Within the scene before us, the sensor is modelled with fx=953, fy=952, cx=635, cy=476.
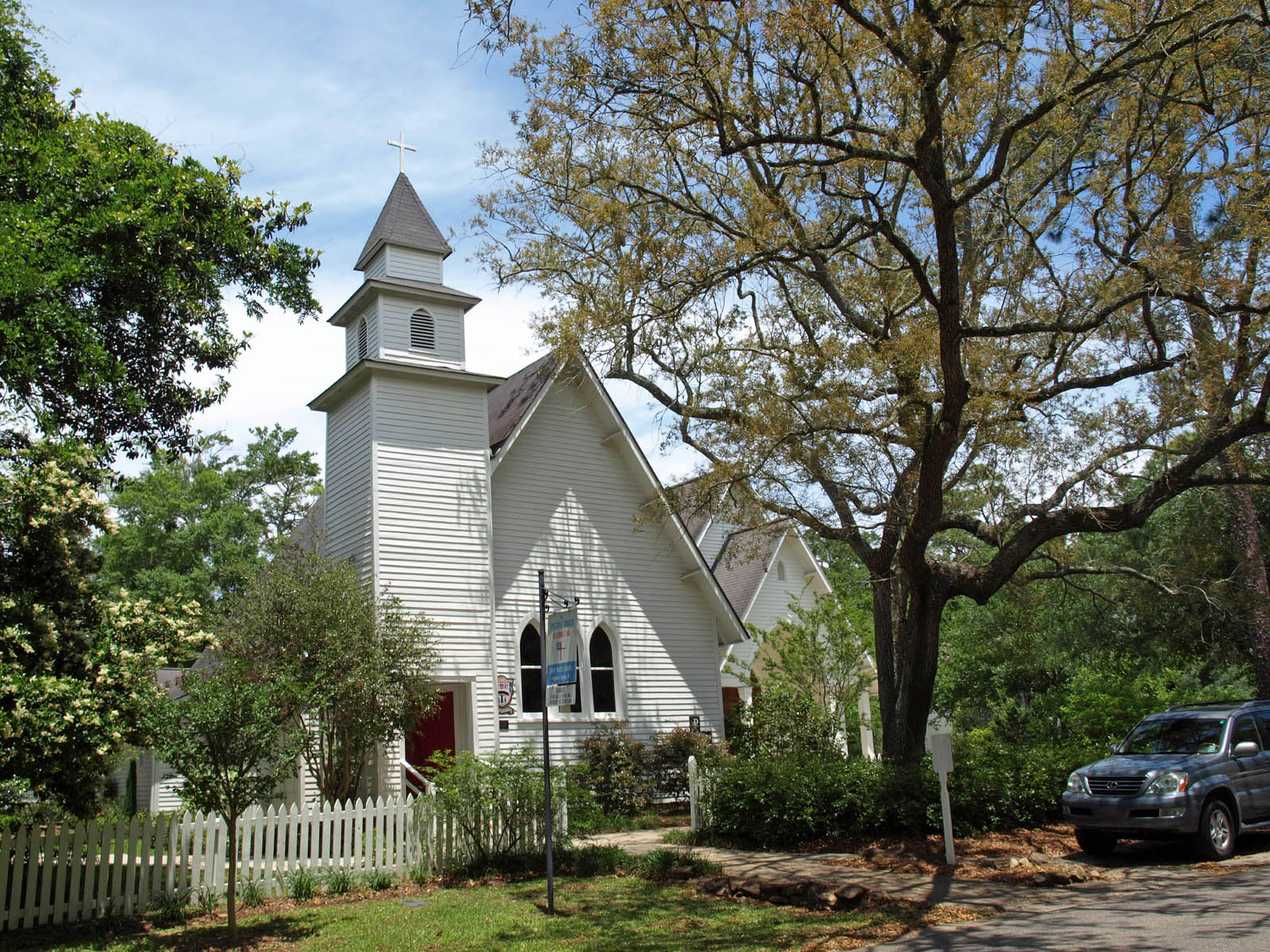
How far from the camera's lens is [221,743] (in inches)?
392

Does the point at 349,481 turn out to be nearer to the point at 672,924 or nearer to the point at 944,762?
the point at 672,924

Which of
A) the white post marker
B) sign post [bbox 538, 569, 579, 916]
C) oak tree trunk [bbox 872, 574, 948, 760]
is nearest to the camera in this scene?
sign post [bbox 538, 569, 579, 916]

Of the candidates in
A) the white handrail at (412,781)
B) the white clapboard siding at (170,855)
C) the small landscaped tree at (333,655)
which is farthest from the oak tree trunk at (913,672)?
the small landscaped tree at (333,655)

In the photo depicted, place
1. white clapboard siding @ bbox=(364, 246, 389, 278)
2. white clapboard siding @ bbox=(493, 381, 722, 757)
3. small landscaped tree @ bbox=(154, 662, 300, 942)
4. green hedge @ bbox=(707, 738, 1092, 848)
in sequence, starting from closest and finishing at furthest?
small landscaped tree @ bbox=(154, 662, 300, 942)
green hedge @ bbox=(707, 738, 1092, 848)
white clapboard siding @ bbox=(364, 246, 389, 278)
white clapboard siding @ bbox=(493, 381, 722, 757)

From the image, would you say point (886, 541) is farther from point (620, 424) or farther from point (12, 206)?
point (12, 206)

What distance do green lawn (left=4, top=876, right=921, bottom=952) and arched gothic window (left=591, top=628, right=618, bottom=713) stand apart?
8503 millimetres

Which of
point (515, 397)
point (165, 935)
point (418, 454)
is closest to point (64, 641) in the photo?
point (165, 935)

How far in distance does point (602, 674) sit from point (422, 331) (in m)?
8.23

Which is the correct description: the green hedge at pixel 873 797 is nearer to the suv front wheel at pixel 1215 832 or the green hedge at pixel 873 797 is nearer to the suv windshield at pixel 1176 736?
the suv windshield at pixel 1176 736

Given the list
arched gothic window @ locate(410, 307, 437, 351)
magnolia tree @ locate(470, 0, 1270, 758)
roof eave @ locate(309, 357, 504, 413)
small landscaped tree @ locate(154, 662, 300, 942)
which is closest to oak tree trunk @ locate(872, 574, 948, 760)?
magnolia tree @ locate(470, 0, 1270, 758)

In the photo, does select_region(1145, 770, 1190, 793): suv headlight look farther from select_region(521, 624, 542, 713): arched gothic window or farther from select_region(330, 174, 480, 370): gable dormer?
select_region(330, 174, 480, 370): gable dormer

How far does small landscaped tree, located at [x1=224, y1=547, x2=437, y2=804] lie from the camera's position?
48.8ft

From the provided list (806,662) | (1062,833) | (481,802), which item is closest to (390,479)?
(481,802)

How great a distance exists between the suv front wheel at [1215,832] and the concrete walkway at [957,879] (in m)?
0.19
